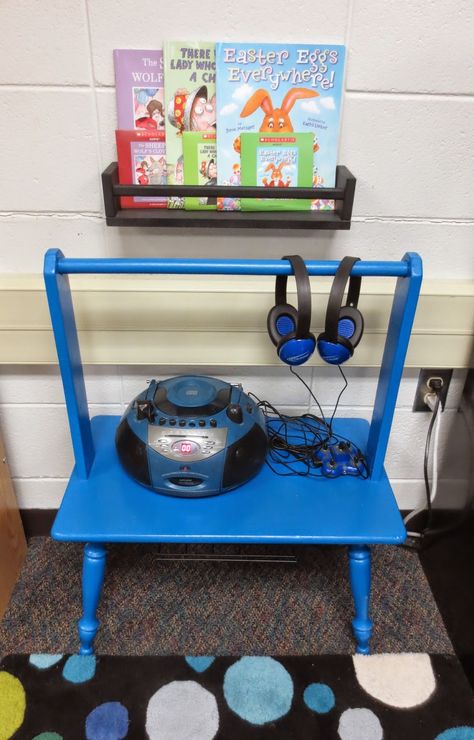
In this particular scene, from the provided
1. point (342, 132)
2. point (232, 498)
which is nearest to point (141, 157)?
point (342, 132)

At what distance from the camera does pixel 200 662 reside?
121 centimetres

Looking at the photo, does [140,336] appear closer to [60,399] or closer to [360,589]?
[60,399]

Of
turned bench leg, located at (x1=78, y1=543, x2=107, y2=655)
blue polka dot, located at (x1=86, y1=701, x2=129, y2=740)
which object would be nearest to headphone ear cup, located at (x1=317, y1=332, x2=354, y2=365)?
turned bench leg, located at (x1=78, y1=543, x2=107, y2=655)

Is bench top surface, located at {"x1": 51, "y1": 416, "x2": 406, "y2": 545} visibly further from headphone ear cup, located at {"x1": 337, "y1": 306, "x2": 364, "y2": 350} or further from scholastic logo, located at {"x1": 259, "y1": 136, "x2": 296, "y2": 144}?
scholastic logo, located at {"x1": 259, "y1": 136, "x2": 296, "y2": 144}

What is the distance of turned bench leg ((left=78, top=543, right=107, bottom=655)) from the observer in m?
1.14

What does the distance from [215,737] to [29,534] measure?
0.74 meters

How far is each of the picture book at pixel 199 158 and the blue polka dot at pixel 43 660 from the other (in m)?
1.01

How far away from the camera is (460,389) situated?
133 cm

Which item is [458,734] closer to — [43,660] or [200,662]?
[200,662]

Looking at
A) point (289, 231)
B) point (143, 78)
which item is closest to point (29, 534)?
point (289, 231)

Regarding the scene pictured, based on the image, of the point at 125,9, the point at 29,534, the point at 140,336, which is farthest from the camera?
the point at 29,534

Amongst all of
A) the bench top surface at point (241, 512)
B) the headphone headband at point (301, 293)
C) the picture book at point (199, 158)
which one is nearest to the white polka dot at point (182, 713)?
the bench top surface at point (241, 512)

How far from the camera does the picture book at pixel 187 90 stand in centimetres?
98

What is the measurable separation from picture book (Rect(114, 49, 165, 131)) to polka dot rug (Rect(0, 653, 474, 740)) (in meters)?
1.10
